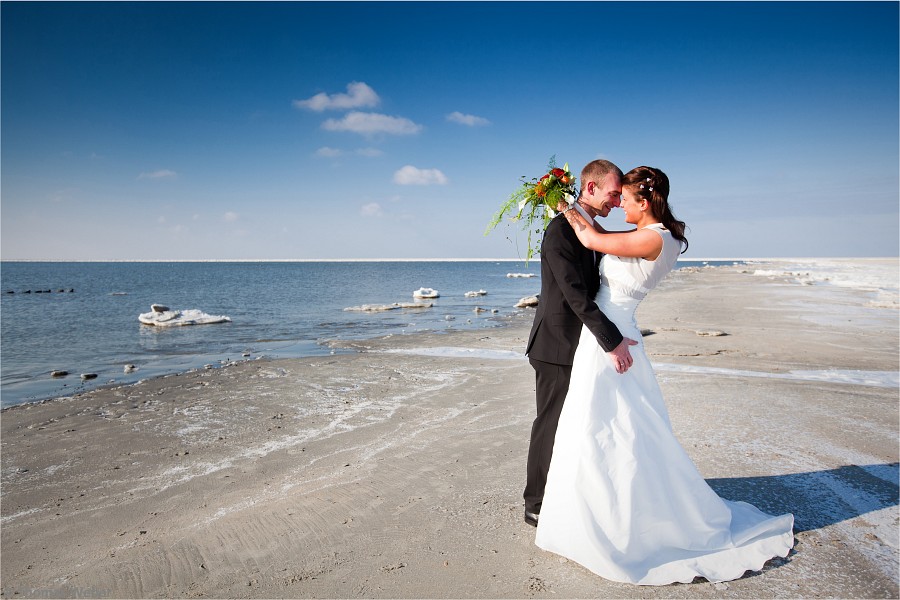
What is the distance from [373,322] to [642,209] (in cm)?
1873

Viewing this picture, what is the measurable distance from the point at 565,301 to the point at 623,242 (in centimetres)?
62

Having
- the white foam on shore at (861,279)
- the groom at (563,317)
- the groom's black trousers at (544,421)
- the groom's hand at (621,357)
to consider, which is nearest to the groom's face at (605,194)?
the groom at (563,317)

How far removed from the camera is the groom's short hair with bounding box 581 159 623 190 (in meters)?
3.84

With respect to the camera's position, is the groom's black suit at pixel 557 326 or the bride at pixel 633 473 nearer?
the bride at pixel 633 473

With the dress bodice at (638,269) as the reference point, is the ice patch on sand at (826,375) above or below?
below

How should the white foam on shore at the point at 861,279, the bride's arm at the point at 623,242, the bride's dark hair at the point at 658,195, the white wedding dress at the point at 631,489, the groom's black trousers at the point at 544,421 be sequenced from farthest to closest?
the white foam on shore at the point at 861,279
the groom's black trousers at the point at 544,421
the bride's dark hair at the point at 658,195
the bride's arm at the point at 623,242
the white wedding dress at the point at 631,489

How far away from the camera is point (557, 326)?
3895mm

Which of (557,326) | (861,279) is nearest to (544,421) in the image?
(557,326)

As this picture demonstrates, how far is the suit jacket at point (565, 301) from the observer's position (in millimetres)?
3541

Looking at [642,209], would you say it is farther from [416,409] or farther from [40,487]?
[40,487]

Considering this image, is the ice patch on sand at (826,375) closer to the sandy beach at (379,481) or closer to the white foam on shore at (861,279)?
the sandy beach at (379,481)

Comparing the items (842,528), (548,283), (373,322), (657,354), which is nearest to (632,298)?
(548,283)

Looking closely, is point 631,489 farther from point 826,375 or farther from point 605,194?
point 826,375

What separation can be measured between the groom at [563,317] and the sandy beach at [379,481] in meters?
0.65
